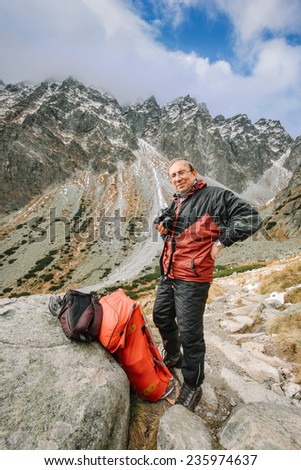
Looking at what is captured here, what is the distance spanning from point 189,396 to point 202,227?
2.35m

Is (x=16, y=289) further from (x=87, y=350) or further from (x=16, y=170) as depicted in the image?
(x=16, y=170)

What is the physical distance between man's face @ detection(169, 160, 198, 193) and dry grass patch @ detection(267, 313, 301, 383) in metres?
3.55

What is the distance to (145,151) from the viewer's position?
458 ft

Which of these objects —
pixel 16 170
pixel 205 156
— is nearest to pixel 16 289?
pixel 16 170

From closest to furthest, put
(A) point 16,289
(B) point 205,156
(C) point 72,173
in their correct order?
1. (A) point 16,289
2. (C) point 72,173
3. (B) point 205,156

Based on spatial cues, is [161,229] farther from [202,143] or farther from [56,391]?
[202,143]

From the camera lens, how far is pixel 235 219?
9.66 feet

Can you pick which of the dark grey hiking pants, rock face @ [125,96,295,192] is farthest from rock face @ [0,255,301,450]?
rock face @ [125,96,295,192]

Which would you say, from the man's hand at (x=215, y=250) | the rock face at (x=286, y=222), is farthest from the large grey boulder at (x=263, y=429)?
the rock face at (x=286, y=222)

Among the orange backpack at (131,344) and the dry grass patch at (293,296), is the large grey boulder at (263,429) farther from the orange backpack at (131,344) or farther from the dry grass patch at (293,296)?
the dry grass patch at (293,296)

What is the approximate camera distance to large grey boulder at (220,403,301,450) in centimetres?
214


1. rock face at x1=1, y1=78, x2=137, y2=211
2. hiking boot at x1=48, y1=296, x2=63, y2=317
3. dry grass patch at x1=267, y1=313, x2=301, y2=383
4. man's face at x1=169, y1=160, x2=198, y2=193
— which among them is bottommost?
dry grass patch at x1=267, y1=313, x2=301, y2=383

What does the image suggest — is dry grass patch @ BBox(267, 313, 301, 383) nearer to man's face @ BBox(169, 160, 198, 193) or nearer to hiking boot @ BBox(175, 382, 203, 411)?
hiking boot @ BBox(175, 382, 203, 411)
